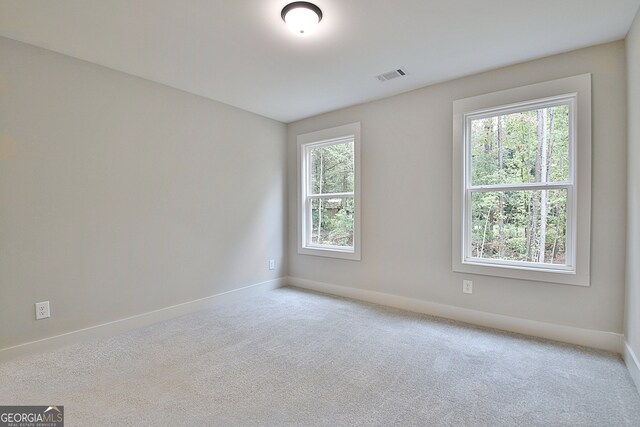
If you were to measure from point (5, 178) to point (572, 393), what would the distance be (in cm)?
414

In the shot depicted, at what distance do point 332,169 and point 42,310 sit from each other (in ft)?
10.9

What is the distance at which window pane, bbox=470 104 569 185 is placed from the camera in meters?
2.70

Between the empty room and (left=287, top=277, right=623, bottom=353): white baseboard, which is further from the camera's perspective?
(left=287, top=277, right=623, bottom=353): white baseboard

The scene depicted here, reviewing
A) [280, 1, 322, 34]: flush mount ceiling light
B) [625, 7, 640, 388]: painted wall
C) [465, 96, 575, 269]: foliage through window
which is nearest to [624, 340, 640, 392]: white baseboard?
[625, 7, 640, 388]: painted wall

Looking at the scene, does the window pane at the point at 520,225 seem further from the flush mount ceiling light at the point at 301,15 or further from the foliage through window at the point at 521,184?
the flush mount ceiling light at the point at 301,15

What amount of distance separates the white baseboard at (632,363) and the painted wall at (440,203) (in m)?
0.23

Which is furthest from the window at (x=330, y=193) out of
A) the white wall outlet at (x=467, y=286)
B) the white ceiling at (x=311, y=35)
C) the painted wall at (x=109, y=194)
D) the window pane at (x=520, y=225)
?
the window pane at (x=520, y=225)

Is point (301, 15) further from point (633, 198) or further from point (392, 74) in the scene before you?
point (633, 198)

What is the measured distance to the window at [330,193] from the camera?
158 inches

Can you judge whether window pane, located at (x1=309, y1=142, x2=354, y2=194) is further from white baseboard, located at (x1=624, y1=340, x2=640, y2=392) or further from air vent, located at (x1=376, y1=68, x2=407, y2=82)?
white baseboard, located at (x1=624, y1=340, x2=640, y2=392)

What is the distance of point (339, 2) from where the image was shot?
2006 millimetres

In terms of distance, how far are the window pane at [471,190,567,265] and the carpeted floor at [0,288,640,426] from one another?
29.3 inches

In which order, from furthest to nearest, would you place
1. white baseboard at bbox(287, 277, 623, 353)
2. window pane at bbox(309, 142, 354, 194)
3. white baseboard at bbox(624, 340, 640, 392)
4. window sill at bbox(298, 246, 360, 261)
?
window pane at bbox(309, 142, 354, 194)
window sill at bbox(298, 246, 360, 261)
white baseboard at bbox(287, 277, 623, 353)
white baseboard at bbox(624, 340, 640, 392)

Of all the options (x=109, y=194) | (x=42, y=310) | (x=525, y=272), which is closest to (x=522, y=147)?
(x=525, y=272)
